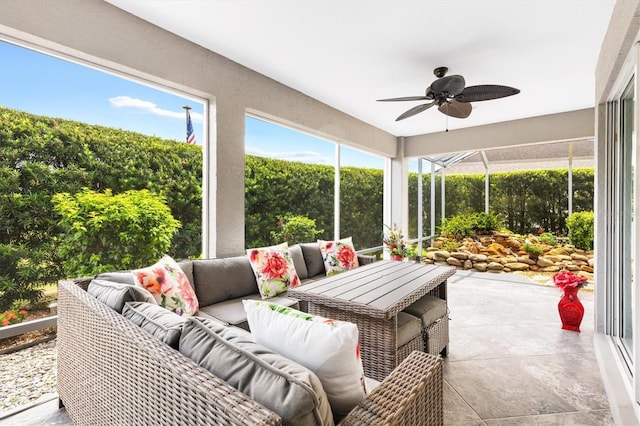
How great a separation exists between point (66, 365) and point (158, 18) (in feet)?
8.38

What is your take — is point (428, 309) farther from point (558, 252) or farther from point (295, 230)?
point (558, 252)

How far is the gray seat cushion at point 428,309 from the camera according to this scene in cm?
240

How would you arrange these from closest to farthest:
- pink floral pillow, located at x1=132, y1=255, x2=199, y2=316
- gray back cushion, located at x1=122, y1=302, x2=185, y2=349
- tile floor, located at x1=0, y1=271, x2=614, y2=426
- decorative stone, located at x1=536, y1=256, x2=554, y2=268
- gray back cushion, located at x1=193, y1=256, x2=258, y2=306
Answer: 1. gray back cushion, located at x1=122, y1=302, x2=185, y2=349
2. tile floor, located at x1=0, y1=271, x2=614, y2=426
3. pink floral pillow, located at x1=132, y1=255, x2=199, y2=316
4. gray back cushion, located at x1=193, y1=256, x2=258, y2=306
5. decorative stone, located at x1=536, y1=256, x2=554, y2=268

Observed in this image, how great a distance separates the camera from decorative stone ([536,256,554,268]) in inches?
248

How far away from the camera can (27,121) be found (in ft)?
7.16

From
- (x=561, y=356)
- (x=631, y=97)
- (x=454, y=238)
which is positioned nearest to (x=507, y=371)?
(x=561, y=356)

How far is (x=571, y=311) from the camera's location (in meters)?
3.16

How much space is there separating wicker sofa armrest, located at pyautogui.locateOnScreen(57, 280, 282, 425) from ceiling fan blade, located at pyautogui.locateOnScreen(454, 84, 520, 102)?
9.88 feet

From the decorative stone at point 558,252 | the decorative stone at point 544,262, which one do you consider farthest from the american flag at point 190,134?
the decorative stone at point 558,252

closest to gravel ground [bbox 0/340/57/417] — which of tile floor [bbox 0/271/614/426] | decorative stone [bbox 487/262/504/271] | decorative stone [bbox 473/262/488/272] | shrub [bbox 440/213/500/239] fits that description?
tile floor [bbox 0/271/614/426]

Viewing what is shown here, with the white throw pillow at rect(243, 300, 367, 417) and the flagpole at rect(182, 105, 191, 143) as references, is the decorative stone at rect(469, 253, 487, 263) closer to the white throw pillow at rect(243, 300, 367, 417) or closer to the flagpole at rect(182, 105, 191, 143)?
the flagpole at rect(182, 105, 191, 143)

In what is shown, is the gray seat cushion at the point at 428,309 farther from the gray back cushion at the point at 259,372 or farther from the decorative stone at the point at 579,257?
→ the decorative stone at the point at 579,257

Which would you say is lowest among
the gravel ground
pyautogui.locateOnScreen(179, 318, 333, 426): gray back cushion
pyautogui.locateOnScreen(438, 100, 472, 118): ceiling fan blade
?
the gravel ground

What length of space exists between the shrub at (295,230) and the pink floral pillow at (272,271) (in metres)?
1.01
